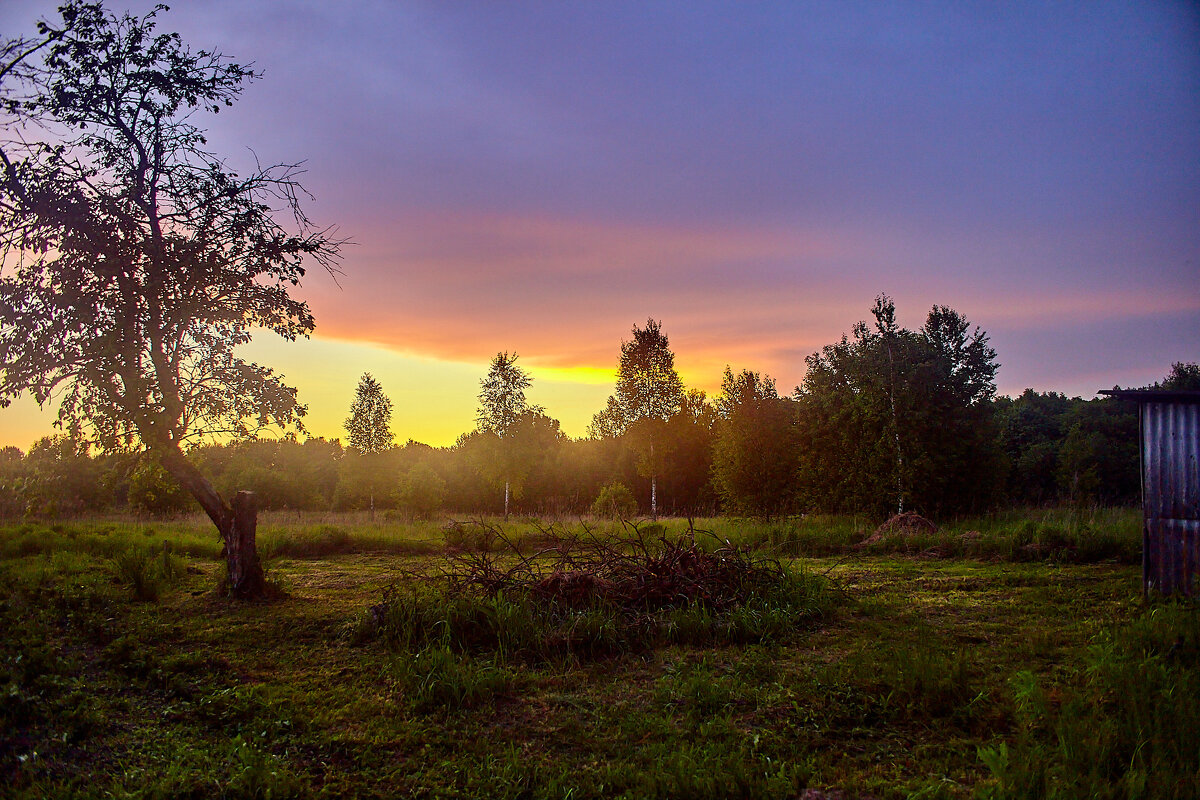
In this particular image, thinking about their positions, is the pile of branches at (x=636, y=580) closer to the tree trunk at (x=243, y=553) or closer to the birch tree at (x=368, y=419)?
the tree trunk at (x=243, y=553)

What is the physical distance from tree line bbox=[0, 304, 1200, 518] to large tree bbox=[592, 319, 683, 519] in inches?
2.4

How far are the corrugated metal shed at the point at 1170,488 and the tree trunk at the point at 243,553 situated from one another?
10.9m

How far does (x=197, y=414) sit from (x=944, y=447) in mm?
21079

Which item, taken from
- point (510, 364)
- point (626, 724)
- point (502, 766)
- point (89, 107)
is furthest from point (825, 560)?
point (510, 364)

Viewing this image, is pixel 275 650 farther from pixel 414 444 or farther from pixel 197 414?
pixel 414 444

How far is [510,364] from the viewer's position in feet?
94.4

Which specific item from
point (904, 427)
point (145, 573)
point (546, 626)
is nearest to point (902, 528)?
point (904, 427)

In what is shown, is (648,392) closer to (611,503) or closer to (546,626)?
(611,503)

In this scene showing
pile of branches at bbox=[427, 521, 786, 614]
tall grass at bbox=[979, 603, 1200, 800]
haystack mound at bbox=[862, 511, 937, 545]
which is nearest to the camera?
tall grass at bbox=[979, 603, 1200, 800]

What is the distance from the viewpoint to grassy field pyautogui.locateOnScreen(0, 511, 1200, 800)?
3789mm

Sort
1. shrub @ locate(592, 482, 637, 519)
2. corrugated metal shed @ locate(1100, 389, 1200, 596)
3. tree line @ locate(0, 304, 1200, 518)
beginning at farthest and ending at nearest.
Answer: shrub @ locate(592, 482, 637, 519) < tree line @ locate(0, 304, 1200, 518) < corrugated metal shed @ locate(1100, 389, 1200, 596)

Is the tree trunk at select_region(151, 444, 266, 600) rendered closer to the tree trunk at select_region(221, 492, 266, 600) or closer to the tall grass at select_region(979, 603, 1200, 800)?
the tree trunk at select_region(221, 492, 266, 600)

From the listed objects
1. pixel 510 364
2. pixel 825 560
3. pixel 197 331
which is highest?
pixel 510 364

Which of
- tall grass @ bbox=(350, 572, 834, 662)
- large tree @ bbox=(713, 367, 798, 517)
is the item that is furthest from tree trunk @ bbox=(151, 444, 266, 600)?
large tree @ bbox=(713, 367, 798, 517)
